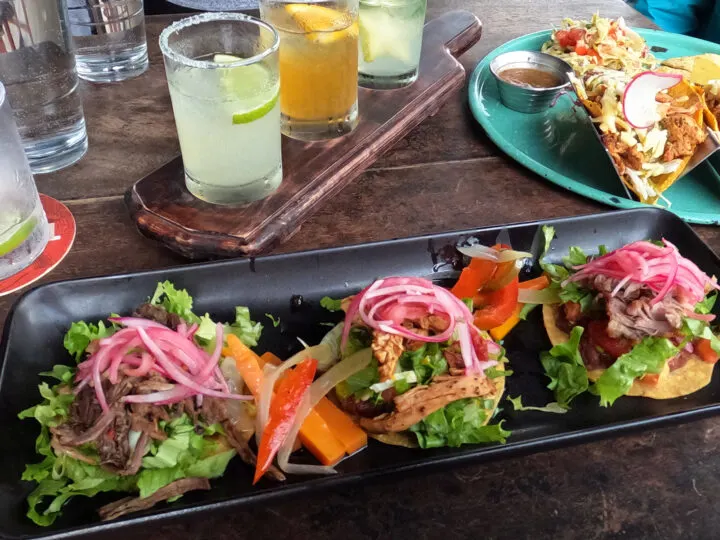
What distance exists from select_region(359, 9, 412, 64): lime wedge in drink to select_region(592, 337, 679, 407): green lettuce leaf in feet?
4.60

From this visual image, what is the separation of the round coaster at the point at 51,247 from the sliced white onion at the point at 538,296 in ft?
4.55

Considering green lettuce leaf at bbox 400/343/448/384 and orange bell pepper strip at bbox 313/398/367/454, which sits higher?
green lettuce leaf at bbox 400/343/448/384

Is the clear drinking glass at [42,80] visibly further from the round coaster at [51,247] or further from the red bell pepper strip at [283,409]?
the red bell pepper strip at [283,409]

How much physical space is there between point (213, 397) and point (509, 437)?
27.4 inches

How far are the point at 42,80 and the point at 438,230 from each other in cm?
140

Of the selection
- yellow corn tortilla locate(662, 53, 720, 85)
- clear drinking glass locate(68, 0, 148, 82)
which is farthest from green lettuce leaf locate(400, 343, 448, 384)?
yellow corn tortilla locate(662, 53, 720, 85)

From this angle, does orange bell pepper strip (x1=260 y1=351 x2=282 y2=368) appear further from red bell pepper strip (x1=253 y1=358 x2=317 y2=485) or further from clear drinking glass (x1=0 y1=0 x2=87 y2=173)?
clear drinking glass (x1=0 y1=0 x2=87 y2=173)

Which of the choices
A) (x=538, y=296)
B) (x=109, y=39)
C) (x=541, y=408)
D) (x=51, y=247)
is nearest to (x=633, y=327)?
(x=538, y=296)

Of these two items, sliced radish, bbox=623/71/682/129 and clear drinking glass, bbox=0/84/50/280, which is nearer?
clear drinking glass, bbox=0/84/50/280

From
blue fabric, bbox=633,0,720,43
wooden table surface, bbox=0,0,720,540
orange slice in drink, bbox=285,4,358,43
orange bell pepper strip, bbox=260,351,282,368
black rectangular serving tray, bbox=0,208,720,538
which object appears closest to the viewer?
black rectangular serving tray, bbox=0,208,720,538

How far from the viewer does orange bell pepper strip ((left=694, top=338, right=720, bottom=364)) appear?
167cm

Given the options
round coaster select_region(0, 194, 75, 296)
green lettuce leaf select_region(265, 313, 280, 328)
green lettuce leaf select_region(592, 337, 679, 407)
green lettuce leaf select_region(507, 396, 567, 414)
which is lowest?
green lettuce leaf select_region(507, 396, 567, 414)

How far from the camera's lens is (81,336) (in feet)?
4.84

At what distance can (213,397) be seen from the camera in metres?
1.44
